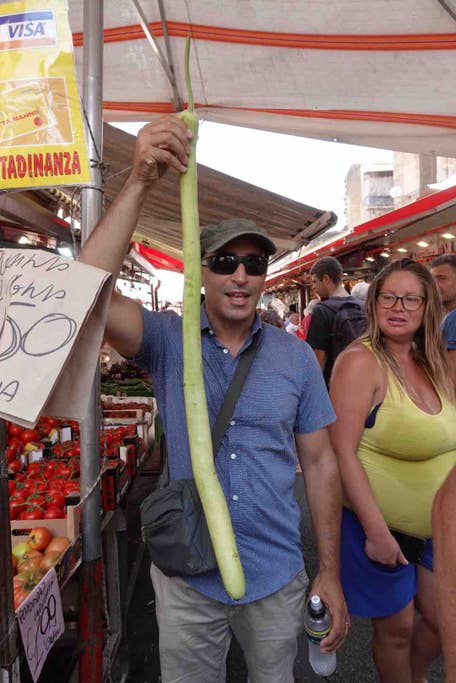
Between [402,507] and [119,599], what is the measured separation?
157cm

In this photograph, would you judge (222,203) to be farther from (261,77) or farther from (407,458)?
(407,458)

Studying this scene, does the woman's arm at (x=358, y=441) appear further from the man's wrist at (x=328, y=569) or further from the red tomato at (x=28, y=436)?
the red tomato at (x=28, y=436)

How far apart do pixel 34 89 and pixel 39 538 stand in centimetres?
183

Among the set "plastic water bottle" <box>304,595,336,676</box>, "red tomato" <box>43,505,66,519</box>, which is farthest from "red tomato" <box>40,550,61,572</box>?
"plastic water bottle" <box>304,595,336,676</box>

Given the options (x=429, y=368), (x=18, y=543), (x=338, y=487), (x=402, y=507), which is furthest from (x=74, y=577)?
(x=429, y=368)

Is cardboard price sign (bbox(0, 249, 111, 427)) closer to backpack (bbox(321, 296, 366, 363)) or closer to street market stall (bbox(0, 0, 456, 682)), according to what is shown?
street market stall (bbox(0, 0, 456, 682))

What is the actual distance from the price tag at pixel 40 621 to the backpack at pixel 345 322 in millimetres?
3116

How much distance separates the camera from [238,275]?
1672 millimetres

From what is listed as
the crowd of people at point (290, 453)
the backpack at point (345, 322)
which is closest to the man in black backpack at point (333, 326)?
the backpack at point (345, 322)

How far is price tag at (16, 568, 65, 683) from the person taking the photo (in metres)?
1.46

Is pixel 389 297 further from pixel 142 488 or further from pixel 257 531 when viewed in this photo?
pixel 142 488

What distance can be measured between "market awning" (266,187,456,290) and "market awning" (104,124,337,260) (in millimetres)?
1354

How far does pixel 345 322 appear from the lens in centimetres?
418

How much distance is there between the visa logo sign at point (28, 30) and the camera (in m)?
1.07
